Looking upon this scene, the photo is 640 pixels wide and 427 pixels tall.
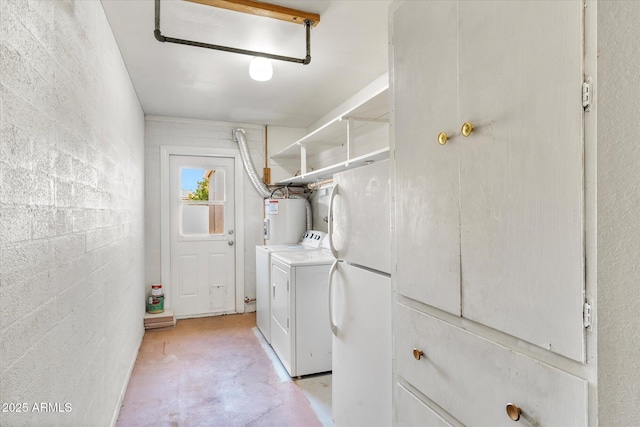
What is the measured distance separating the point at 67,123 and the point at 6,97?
49cm

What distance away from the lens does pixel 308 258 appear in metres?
3.00

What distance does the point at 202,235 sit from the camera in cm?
439

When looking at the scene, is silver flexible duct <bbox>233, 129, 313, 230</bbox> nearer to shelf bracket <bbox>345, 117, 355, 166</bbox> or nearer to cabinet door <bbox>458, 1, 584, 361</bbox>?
shelf bracket <bbox>345, 117, 355, 166</bbox>

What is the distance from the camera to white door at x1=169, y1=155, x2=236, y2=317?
4.27 meters

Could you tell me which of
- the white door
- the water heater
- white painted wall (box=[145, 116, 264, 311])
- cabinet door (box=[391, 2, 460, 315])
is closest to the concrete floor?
the white door

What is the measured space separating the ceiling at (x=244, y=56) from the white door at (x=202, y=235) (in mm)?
782

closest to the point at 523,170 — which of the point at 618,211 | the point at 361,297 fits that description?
the point at 618,211

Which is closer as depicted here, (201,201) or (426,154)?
(426,154)

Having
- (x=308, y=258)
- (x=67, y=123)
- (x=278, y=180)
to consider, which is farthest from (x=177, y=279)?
(x=67, y=123)

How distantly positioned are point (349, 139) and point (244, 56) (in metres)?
1.02

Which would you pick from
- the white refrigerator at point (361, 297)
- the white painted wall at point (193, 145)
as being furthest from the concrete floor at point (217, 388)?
the white painted wall at point (193, 145)

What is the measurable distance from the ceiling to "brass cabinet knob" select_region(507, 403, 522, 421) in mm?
1989

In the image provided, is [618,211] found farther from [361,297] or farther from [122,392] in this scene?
[122,392]

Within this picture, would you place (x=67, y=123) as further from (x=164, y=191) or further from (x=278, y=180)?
(x=278, y=180)
